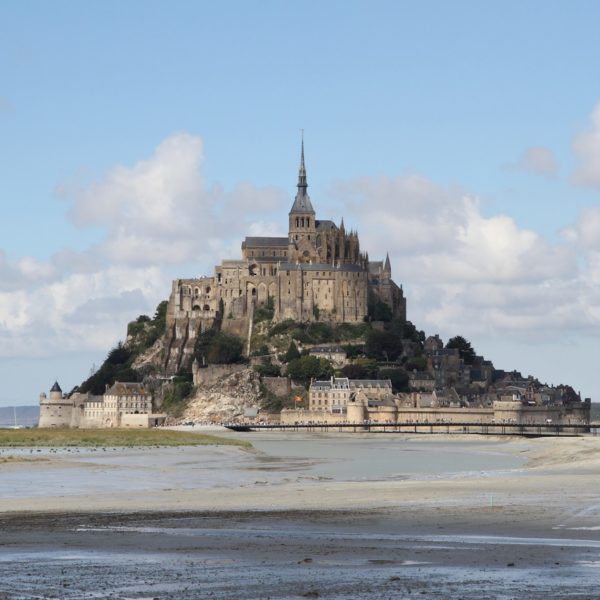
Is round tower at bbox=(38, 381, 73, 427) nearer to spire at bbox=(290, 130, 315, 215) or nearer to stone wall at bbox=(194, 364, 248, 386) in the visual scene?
stone wall at bbox=(194, 364, 248, 386)

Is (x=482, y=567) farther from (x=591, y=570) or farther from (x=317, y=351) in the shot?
(x=317, y=351)

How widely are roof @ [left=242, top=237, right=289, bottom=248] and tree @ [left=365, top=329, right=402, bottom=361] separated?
21602 millimetres

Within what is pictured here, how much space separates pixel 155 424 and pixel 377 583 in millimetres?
140319

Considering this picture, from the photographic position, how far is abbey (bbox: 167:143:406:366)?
169875mm

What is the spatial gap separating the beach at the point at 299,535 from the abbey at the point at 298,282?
360ft

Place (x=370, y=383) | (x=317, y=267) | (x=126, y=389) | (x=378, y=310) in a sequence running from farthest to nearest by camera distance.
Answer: (x=378, y=310) < (x=317, y=267) < (x=126, y=389) < (x=370, y=383)

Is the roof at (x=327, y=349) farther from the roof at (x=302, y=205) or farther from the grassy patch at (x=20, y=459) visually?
the grassy patch at (x=20, y=459)

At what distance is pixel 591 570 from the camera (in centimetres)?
2530

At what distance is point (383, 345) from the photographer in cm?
16562

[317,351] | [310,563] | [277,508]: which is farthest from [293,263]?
[310,563]

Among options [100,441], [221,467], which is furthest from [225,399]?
[221,467]

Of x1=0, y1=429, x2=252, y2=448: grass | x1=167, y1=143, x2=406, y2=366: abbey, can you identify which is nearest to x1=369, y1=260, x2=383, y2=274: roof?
x1=167, y1=143, x2=406, y2=366: abbey

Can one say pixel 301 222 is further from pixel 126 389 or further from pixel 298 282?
pixel 126 389

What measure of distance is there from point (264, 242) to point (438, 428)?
45202 millimetres
